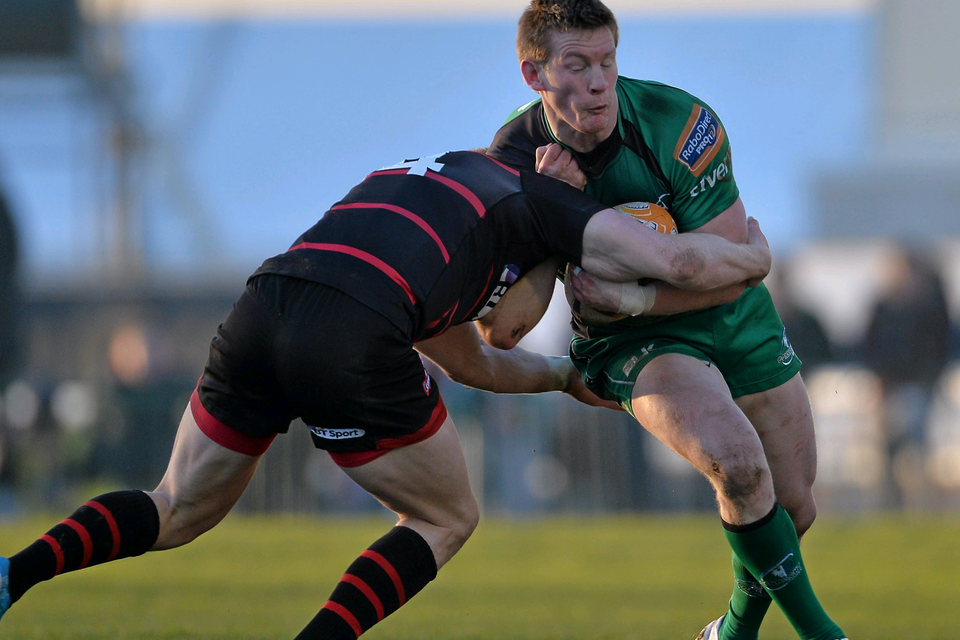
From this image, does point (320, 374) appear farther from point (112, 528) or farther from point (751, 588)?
point (751, 588)

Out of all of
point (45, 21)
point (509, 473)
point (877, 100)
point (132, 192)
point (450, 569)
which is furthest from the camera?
point (877, 100)

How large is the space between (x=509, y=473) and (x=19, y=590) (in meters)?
9.62

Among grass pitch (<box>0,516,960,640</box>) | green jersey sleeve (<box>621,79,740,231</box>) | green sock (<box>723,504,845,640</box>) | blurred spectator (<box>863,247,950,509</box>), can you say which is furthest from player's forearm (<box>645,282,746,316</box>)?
blurred spectator (<box>863,247,950,509</box>)

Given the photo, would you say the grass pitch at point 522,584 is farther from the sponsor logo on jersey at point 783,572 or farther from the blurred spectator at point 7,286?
the blurred spectator at point 7,286

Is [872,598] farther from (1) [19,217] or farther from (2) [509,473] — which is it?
(1) [19,217]

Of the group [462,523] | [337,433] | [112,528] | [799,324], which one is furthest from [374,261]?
[799,324]

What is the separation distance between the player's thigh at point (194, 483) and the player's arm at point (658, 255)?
1.38m

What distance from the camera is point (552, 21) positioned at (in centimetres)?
430

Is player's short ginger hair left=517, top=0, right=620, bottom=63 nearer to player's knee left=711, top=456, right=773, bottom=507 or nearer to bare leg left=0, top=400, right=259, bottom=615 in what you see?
player's knee left=711, top=456, right=773, bottom=507

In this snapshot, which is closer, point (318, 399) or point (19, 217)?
point (318, 399)

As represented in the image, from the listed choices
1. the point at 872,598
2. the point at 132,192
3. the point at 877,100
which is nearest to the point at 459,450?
the point at 872,598

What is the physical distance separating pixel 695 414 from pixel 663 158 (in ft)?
3.10

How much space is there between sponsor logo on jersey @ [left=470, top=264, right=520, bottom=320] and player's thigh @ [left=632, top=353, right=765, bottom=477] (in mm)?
650

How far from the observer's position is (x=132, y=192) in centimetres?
2511
